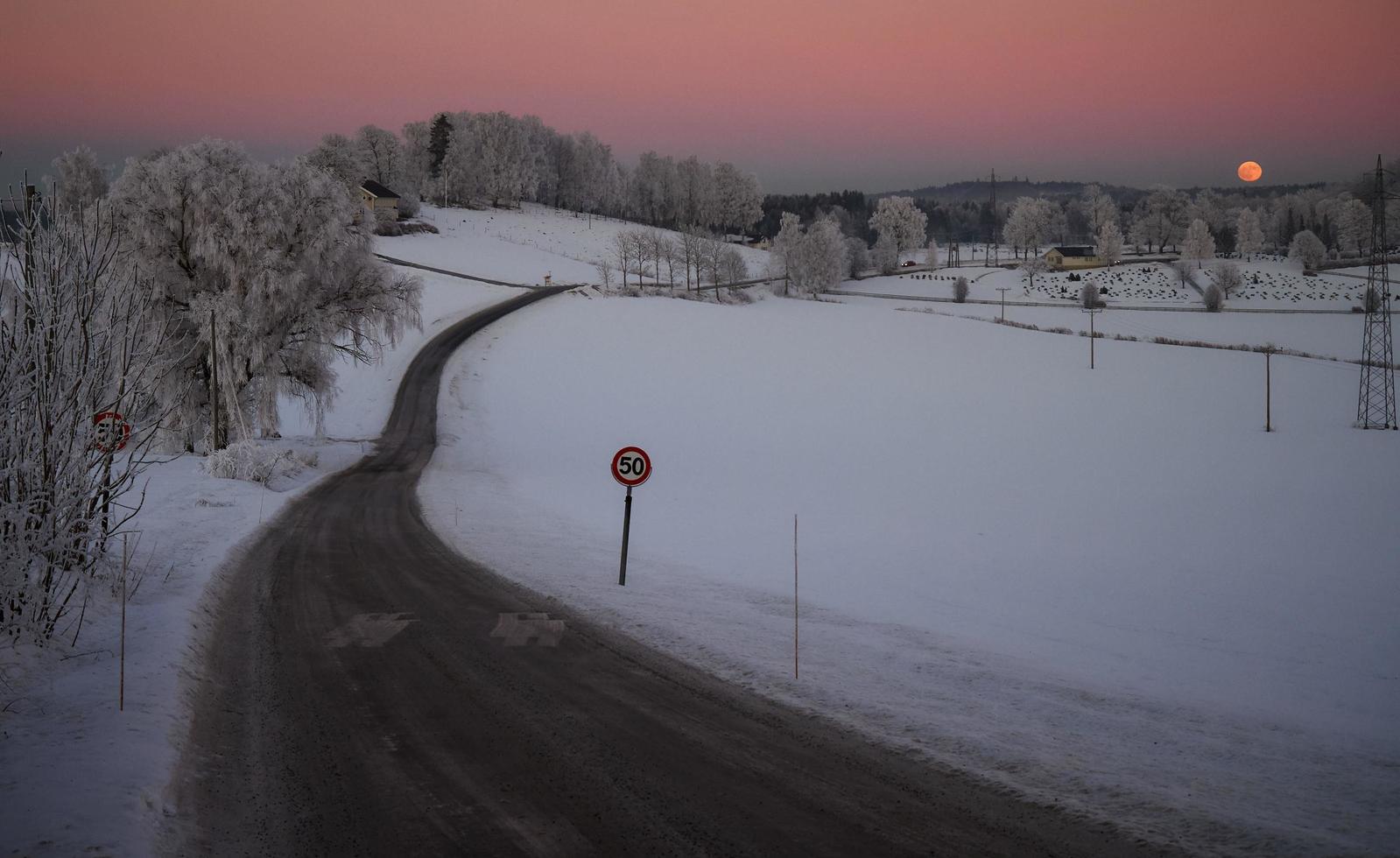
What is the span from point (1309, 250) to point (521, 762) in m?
174

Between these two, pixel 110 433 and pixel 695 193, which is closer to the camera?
pixel 110 433

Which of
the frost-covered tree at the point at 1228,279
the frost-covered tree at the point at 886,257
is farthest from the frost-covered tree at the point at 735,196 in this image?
the frost-covered tree at the point at 1228,279

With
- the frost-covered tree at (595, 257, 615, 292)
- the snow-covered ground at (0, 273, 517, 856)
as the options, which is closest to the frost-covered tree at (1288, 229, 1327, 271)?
the frost-covered tree at (595, 257, 615, 292)

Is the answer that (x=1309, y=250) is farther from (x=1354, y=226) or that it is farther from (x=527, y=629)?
(x=527, y=629)

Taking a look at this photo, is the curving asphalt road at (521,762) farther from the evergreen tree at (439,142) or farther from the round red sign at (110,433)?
the evergreen tree at (439,142)

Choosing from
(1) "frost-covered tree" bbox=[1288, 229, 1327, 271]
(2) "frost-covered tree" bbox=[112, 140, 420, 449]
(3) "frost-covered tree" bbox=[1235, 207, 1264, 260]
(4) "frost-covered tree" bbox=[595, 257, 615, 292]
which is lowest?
(2) "frost-covered tree" bbox=[112, 140, 420, 449]

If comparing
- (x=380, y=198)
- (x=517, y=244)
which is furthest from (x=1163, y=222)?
(x=380, y=198)

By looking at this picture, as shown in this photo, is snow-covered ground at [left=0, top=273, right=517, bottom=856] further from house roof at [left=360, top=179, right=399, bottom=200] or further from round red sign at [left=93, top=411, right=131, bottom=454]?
house roof at [left=360, top=179, right=399, bottom=200]

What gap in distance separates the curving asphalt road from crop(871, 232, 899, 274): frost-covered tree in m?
137

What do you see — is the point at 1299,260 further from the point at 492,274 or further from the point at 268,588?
the point at 268,588

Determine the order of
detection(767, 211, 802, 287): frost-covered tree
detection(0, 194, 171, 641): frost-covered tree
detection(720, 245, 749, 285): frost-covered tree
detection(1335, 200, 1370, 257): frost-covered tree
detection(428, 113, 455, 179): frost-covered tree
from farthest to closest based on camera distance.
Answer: detection(428, 113, 455, 179): frost-covered tree
detection(1335, 200, 1370, 257): frost-covered tree
detection(767, 211, 802, 287): frost-covered tree
detection(720, 245, 749, 285): frost-covered tree
detection(0, 194, 171, 641): frost-covered tree

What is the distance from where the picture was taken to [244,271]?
30312mm

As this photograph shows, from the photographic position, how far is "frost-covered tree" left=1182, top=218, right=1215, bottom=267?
156 metres

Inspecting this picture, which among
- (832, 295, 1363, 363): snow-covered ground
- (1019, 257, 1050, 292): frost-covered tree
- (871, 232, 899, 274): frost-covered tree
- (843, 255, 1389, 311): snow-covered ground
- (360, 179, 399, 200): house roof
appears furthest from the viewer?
(871, 232, 899, 274): frost-covered tree
